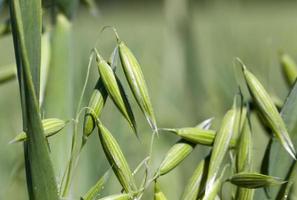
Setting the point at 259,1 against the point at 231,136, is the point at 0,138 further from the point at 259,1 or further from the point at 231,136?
the point at 259,1

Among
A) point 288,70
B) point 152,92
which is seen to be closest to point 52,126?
point 288,70

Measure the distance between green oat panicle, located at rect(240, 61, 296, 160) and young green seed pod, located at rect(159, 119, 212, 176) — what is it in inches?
1.6

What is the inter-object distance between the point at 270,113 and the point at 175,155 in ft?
0.23

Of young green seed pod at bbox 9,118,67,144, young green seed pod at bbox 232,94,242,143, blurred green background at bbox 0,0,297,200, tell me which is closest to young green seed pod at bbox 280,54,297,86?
blurred green background at bbox 0,0,297,200

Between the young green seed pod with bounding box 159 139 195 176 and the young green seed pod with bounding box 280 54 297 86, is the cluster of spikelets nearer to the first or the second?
the young green seed pod with bounding box 159 139 195 176

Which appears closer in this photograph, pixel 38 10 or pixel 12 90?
pixel 38 10

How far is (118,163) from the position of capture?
0.49m

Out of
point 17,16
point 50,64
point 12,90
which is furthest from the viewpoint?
point 12,90

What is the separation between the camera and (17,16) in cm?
44

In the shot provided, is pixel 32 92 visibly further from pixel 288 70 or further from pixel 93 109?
pixel 288 70

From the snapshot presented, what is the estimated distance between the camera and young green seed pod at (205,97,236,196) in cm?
51

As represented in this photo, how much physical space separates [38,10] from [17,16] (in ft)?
0.16

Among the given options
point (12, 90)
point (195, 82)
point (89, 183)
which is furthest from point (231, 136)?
point (12, 90)

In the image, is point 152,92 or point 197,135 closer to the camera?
point 197,135
